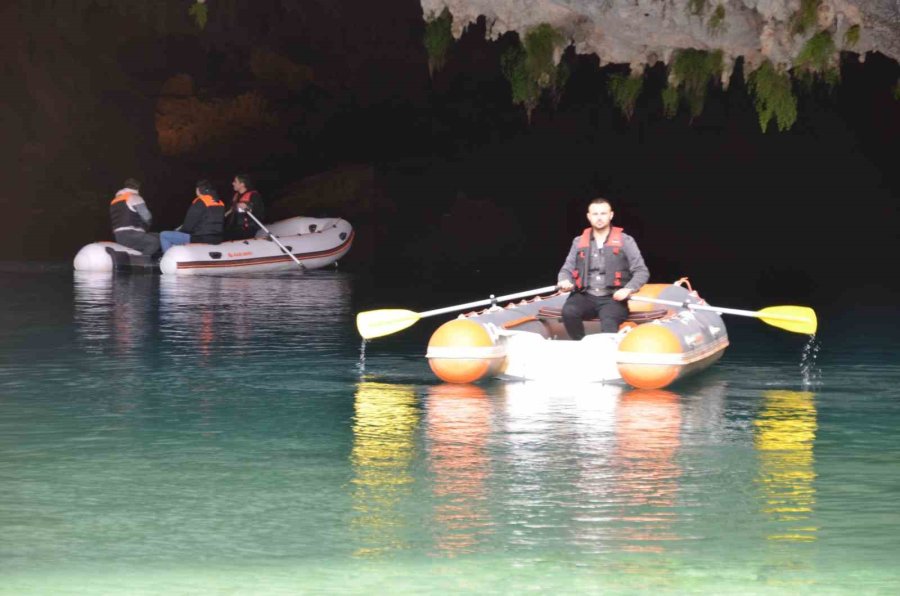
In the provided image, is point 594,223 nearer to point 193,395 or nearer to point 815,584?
point 193,395

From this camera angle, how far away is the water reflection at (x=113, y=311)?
14.9 meters

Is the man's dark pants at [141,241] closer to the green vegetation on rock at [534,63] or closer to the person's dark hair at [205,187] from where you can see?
the person's dark hair at [205,187]

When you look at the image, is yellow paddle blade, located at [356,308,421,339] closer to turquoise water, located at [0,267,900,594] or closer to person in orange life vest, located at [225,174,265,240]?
turquoise water, located at [0,267,900,594]

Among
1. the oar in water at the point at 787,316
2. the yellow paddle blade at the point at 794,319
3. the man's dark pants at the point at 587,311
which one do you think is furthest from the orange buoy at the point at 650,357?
the yellow paddle blade at the point at 794,319

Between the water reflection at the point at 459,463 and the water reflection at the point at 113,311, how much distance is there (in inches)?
167

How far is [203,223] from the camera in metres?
25.7

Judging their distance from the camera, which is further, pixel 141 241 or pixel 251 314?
pixel 141 241

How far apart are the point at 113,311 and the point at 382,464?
1060 centimetres

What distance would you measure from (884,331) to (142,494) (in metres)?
11.1

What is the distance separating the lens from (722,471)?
8.36m

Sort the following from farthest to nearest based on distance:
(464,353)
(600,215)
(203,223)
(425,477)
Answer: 1. (203,223)
2. (600,215)
3. (464,353)
4. (425,477)

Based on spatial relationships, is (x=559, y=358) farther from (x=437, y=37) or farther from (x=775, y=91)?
(x=437, y=37)

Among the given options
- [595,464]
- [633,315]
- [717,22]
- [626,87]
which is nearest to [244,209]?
[626,87]

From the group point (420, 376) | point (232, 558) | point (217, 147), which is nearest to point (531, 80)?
point (420, 376)
